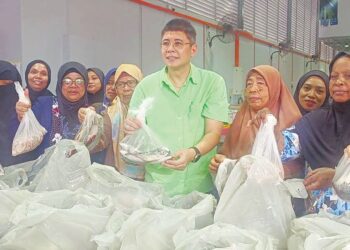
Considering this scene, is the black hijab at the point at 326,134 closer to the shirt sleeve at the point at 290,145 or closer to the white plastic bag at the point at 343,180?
the shirt sleeve at the point at 290,145

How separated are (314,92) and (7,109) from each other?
1.33m

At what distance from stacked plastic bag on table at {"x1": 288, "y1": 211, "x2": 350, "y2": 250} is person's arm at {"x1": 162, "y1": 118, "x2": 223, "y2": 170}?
0.48m

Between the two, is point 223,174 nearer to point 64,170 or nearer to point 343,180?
point 343,180

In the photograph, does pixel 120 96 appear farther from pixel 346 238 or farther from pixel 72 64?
pixel 346 238

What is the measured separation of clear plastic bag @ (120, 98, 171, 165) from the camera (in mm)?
1349

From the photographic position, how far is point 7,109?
5.94 ft

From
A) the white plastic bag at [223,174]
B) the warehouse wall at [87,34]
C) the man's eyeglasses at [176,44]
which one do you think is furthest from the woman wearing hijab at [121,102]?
the warehouse wall at [87,34]

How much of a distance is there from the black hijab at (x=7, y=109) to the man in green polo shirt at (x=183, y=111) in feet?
2.17

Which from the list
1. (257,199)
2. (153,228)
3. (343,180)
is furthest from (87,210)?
(343,180)

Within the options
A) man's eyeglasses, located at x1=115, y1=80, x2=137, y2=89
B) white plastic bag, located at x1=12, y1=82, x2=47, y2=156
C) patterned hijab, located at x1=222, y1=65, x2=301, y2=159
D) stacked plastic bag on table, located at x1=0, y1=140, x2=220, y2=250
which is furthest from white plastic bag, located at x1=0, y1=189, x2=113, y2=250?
man's eyeglasses, located at x1=115, y1=80, x2=137, y2=89

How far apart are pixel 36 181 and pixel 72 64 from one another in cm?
61

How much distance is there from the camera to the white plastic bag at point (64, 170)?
1355mm

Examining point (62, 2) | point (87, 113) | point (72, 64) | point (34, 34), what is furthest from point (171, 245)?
point (62, 2)

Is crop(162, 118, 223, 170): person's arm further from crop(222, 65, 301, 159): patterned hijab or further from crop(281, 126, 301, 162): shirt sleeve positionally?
crop(281, 126, 301, 162): shirt sleeve
